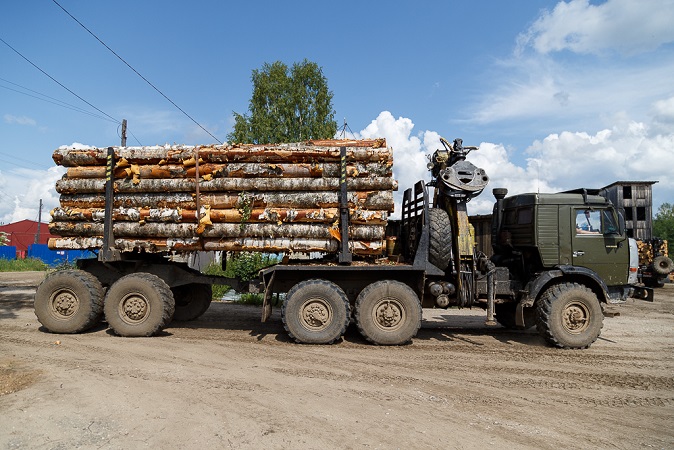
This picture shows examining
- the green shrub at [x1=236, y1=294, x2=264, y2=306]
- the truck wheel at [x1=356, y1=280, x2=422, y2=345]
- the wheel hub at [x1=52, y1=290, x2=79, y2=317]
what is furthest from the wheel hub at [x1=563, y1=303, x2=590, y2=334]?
the wheel hub at [x1=52, y1=290, x2=79, y2=317]

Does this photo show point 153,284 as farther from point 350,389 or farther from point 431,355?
point 431,355

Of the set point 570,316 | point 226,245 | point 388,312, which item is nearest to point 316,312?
point 388,312

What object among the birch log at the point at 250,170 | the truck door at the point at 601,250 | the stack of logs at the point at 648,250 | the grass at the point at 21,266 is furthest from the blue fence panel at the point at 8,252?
the stack of logs at the point at 648,250

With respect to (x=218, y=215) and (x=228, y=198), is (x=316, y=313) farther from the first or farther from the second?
(x=228, y=198)

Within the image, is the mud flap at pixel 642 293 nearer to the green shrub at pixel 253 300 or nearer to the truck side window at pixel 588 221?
the truck side window at pixel 588 221

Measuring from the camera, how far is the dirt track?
4.05m

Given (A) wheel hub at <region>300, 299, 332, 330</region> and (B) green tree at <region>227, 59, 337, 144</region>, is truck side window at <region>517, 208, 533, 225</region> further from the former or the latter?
(B) green tree at <region>227, 59, 337, 144</region>

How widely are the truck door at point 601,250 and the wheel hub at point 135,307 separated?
8.51m

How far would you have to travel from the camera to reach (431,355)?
24.0 ft

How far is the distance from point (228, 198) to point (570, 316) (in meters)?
7.00

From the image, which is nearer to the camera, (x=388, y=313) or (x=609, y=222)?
(x=388, y=313)

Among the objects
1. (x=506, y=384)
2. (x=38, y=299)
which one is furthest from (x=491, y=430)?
(x=38, y=299)

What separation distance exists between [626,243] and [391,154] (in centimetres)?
509

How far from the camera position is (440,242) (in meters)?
7.90
